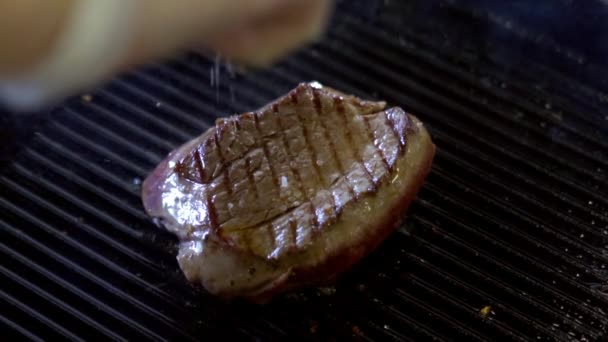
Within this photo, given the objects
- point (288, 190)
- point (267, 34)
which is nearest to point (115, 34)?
point (267, 34)

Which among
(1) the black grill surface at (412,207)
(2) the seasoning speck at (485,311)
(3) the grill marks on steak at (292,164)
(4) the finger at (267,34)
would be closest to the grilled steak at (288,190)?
(3) the grill marks on steak at (292,164)

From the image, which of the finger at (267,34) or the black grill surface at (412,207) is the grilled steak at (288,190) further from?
the finger at (267,34)

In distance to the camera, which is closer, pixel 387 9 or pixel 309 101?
pixel 309 101

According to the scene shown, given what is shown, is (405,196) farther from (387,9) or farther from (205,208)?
(387,9)

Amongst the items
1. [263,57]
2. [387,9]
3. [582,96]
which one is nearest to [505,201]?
[582,96]

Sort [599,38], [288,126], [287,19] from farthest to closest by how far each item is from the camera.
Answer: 1. [599,38]
2. [288,126]
3. [287,19]

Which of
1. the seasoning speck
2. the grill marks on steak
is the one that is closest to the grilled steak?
the grill marks on steak

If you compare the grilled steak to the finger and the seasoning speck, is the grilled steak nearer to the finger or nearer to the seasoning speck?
the seasoning speck
